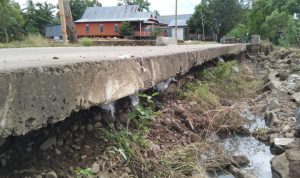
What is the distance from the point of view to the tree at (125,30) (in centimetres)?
3797

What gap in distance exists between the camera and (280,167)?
9.79 ft

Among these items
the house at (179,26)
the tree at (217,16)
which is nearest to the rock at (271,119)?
the tree at (217,16)

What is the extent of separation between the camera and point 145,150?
2.65m

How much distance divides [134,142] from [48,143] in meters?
0.70

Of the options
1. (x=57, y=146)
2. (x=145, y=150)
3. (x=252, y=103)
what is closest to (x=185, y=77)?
(x=252, y=103)

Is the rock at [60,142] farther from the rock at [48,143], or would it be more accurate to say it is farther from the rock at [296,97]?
the rock at [296,97]

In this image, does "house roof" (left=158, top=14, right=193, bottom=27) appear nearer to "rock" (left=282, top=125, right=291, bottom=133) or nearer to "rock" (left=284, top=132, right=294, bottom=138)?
"rock" (left=282, top=125, right=291, bottom=133)

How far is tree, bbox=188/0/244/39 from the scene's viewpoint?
137ft

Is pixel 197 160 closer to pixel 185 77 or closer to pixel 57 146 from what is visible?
pixel 57 146

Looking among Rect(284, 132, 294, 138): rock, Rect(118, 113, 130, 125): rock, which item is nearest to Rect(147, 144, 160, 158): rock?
Rect(118, 113, 130, 125): rock

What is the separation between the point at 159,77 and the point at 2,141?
1.54 meters

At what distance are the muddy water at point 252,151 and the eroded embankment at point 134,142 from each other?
8 centimetres

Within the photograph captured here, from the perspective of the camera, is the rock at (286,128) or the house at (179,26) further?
the house at (179,26)

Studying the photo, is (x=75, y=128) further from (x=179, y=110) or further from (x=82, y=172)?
(x=179, y=110)
